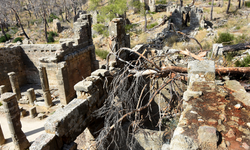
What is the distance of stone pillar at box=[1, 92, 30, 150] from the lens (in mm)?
7345

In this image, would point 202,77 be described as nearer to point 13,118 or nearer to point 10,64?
point 13,118

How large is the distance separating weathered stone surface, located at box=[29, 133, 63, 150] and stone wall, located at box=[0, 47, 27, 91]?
1264 cm

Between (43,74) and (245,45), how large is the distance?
10874mm

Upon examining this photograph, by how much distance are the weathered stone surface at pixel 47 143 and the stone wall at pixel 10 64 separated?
12.6 m

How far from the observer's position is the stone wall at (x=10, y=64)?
1399 cm

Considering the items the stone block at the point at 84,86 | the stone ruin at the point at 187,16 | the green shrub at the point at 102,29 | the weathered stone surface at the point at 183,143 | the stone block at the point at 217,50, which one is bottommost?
the stone block at the point at 84,86

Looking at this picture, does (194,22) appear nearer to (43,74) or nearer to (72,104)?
(43,74)

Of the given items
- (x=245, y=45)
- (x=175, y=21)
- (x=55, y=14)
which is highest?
(x=55, y=14)

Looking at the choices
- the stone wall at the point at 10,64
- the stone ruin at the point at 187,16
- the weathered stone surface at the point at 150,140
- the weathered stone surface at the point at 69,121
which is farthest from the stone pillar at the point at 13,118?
the stone ruin at the point at 187,16

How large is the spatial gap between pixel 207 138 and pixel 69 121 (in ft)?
10.2

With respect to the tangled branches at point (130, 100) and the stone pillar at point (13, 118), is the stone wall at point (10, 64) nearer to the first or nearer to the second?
the stone pillar at point (13, 118)

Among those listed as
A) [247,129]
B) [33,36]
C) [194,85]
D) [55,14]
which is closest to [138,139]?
[194,85]

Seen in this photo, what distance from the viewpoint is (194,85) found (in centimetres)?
380

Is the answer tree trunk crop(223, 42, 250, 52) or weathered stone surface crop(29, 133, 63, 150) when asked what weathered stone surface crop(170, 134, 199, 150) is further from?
tree trunk crop(223, 42, 250, 52)
